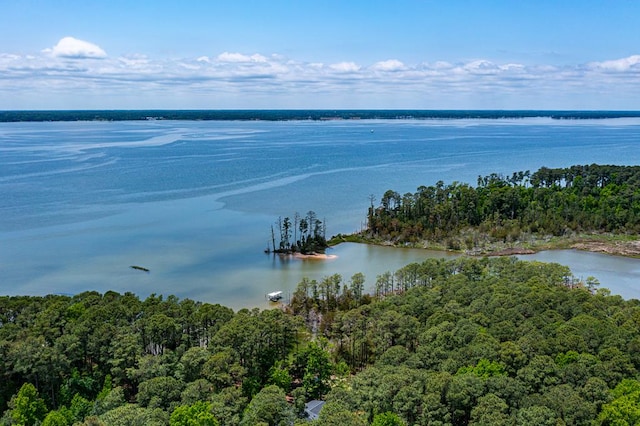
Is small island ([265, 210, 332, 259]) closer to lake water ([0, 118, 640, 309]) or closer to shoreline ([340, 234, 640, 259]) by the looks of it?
lake water ([0, 118, 640, 309])

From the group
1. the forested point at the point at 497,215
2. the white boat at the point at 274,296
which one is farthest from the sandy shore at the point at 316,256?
the white boat at the point at 274,296

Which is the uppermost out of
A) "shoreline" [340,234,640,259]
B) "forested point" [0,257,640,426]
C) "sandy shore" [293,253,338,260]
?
"forested point" [0,257,640,426]

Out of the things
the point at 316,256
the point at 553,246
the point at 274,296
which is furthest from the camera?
the point at 553,246

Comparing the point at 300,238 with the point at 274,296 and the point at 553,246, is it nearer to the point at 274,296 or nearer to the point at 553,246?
the point at 274,296

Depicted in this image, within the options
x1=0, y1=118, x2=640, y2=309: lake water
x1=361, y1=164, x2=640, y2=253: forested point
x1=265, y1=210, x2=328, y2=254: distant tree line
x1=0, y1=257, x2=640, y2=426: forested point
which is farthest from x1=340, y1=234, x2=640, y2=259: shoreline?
x1=0, y1=257, x2=640, y2=426: forested point

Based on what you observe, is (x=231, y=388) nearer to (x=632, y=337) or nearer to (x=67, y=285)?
(x=632, y=337)

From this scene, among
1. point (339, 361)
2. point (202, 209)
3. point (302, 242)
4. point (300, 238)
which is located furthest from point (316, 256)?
point (339, 361)

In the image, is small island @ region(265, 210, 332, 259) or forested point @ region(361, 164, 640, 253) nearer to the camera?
small island @ region(265, 210, 332, 259)

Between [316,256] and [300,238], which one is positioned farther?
[300,238]
